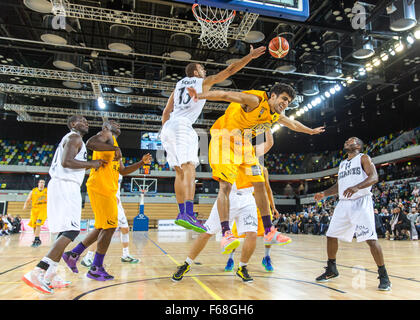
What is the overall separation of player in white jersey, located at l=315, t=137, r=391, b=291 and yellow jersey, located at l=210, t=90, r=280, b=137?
50.9 inches

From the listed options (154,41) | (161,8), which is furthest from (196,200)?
(161,8)

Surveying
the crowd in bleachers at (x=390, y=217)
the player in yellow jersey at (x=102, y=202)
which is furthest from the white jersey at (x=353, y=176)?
the crowd in bleachers at (x=390, y=217)

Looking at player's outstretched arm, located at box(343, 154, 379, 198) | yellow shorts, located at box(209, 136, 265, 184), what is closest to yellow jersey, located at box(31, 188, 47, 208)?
yellow shorts, located at box(209, 136, 265, 184)

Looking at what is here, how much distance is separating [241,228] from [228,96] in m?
2.08

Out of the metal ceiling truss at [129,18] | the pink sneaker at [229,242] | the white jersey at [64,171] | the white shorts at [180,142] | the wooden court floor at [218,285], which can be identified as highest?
the metal ceiling truss at [129,18]

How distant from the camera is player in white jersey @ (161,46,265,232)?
3482mm

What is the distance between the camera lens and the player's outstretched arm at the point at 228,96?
324 cm

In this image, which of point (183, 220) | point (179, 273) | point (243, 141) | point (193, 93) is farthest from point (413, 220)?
point (193, 93)

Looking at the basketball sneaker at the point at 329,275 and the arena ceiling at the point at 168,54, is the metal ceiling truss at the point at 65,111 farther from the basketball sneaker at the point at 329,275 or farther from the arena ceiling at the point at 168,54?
the basketball sneaker at the point at 329,275

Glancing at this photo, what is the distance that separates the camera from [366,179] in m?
4.04

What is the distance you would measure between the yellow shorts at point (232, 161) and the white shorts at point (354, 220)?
1160mm

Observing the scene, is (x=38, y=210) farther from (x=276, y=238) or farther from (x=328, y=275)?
(x=328, y=275)

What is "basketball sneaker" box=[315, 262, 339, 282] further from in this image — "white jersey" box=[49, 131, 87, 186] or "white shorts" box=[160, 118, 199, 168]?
"white jersey" box=[49, 131, 87, 186]
